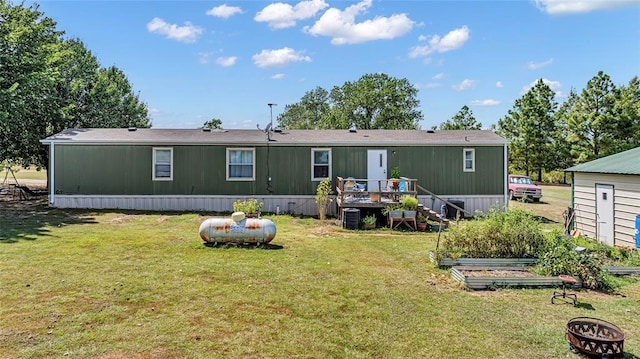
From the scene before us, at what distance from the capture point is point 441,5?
46.4 ft

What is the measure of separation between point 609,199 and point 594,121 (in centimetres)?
2173

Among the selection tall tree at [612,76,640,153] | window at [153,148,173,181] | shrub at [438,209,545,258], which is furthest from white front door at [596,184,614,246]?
tall tree at [612,76,640,153]

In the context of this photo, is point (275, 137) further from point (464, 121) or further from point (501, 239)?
point (464, 121)

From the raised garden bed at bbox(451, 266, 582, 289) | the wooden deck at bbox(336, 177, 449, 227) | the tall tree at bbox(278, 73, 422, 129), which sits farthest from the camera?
the tall tree at bbox(278, 73, 422, 129)

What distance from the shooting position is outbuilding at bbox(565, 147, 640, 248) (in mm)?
9742

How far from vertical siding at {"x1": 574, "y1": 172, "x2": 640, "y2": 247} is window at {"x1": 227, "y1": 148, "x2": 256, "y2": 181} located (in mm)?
11183

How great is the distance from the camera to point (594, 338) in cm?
419

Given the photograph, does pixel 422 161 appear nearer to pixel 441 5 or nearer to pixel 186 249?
pixel 441 5

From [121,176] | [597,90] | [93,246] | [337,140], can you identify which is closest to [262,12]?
[337,140]

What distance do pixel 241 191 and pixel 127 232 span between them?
5356mm

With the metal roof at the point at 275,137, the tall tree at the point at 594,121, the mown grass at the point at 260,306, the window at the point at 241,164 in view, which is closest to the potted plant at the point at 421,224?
the mown grass at the point at 260,306

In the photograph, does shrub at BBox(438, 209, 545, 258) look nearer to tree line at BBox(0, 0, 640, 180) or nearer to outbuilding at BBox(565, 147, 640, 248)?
outbuilding at BBox(565, 147, 640, 248)

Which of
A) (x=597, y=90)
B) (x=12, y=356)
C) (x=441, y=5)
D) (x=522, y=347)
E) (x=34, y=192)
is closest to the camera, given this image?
(x=12, y=356)

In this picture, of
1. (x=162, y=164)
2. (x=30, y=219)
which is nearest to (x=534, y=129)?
(x=162, y=164)
